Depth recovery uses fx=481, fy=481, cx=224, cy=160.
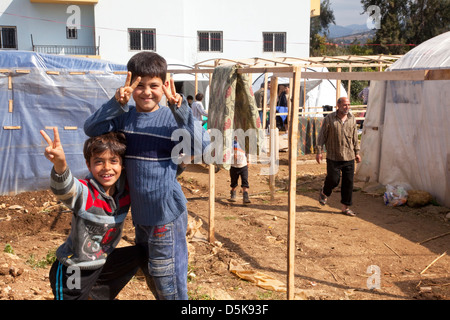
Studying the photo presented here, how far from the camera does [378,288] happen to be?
188 inches

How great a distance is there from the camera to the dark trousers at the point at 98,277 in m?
2.61

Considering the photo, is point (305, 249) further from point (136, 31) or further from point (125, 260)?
point (136, 31)

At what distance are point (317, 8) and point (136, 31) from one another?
14440 mm

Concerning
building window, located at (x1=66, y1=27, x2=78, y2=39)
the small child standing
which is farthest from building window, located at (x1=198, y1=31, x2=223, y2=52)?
the small child standing

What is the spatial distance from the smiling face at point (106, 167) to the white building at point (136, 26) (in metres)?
20.8

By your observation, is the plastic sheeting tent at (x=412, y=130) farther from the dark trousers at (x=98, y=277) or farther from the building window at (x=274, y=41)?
the building window at (x=274, y=41)

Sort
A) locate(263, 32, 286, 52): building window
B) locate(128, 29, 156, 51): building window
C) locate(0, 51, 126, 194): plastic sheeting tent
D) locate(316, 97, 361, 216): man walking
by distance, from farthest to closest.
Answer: locate(263, 32, 286, 52): building window < locate(128, 29, 156, 51): building window < locate(0, 51, 126, 194): plastic sheeting tent < locate(316, 97, 361, 216): man walking

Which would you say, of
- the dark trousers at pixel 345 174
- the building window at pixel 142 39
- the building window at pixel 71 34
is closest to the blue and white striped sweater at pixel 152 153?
the dark trousers at pixel 345 174

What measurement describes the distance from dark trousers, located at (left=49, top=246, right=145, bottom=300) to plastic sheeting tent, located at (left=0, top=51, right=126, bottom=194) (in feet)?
21.1

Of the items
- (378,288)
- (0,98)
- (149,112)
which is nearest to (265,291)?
(378,288)

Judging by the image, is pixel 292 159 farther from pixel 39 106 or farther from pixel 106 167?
pixel 39 106

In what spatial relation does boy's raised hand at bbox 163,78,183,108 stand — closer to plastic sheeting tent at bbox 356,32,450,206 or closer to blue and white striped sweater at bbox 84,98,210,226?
blue and white striped sweater at bbox 84,98,210,226

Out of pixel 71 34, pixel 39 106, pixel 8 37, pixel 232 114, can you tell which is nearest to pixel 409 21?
pixel 71 34

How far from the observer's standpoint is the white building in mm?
23047
